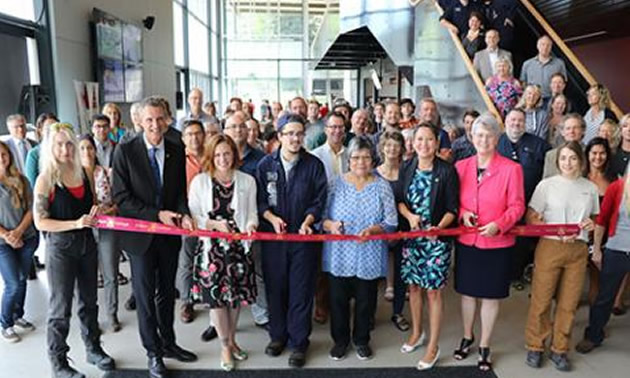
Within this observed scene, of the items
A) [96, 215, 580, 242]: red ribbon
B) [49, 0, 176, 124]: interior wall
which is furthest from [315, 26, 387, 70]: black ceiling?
[96, 215, 580, 242]: red ribbon

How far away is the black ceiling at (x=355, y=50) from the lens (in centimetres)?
1220

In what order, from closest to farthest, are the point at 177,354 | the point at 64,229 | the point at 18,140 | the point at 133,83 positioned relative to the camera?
the point at 64,229 → the point at 177,354 → the point at 18,140 → the point at 133,83

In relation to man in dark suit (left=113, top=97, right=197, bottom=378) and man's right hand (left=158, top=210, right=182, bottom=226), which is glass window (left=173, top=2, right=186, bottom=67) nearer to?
man in dark suit (left=113, top=97, right=197, bottom=378)

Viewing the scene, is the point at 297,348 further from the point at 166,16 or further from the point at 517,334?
the point at 166,16

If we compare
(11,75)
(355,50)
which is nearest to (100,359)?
(11,75)

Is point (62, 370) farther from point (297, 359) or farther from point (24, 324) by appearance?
point (297, 359)

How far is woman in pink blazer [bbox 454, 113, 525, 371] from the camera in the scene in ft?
10.2

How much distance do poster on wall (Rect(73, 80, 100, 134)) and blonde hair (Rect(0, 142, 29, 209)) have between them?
13.7ft

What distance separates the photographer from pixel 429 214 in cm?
328

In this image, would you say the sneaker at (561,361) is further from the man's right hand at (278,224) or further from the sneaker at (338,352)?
the man's right hand at (278,224)

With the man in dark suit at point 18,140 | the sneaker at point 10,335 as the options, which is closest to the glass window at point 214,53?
the man in dark suit at point 18,140

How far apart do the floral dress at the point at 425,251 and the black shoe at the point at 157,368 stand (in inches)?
67.4

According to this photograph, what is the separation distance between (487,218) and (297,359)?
155 cm

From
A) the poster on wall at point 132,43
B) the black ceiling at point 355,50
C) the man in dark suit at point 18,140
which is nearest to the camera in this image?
the man in dark suit at point 18,140
